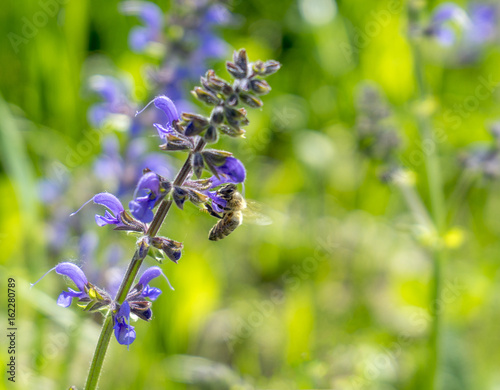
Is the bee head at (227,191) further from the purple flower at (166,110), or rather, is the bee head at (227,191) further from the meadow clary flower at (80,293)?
the meadow clary flower at (80,293)

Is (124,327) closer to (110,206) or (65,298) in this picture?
(65,298)

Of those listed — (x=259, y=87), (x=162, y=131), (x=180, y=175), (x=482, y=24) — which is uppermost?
(x=482, y=24)

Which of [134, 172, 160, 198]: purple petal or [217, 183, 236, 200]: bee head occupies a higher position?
[217, 183, 236, 200]: bee head

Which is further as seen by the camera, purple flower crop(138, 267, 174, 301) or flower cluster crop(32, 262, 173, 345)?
purple flower crop(138, 267, 174, 301)

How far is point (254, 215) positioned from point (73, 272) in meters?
0.83

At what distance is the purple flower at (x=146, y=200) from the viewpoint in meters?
1.63

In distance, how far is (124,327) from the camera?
5.63 ft

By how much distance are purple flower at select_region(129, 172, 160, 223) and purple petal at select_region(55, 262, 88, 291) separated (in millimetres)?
282

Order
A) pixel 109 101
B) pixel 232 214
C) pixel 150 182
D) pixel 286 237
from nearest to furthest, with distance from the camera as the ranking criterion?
pixel 150 182 → pixel 232 214 → pixel 109 101 → pixel 286 237

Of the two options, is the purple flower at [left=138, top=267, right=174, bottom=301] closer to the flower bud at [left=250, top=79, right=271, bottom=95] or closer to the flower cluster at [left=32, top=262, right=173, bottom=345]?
the flower cluster at [left=32, top=262, right=173, bottom=345]

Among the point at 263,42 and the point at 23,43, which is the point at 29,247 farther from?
the point at 263,42

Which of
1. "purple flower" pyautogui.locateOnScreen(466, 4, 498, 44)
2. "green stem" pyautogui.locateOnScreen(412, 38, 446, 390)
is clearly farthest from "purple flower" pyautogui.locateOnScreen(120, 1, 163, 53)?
"purple flower" pyautogui.locateOnScreen(466, 4, 498, 44)

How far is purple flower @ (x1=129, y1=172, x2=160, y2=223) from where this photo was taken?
1.63m

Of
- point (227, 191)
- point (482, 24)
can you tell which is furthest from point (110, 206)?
point (482, 24)
